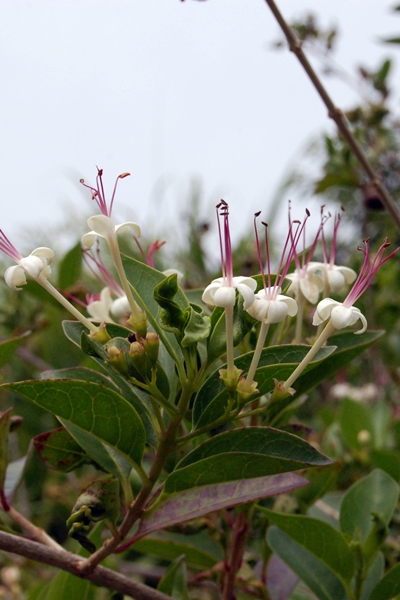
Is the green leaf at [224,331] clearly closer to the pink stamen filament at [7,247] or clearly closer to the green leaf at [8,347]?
the pink stamen filament at [7,247]

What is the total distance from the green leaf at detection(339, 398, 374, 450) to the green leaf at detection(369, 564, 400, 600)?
797mm

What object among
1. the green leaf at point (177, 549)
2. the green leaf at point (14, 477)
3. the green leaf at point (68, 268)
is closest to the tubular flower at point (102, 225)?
the green leaf at point (14, 477)

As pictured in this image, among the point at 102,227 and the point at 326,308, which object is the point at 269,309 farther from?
the point at 102,227

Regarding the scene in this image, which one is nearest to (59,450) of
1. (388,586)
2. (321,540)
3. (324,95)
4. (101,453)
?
(101,453)

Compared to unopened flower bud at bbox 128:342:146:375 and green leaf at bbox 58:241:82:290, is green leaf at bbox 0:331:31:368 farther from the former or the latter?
green leaf at bbox 58:241:82:290

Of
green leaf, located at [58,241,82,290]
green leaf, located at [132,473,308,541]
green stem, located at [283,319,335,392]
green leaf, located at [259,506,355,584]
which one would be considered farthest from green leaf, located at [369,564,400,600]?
green leaf, located at [58,241,82,290]

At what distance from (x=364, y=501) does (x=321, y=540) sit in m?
0.17

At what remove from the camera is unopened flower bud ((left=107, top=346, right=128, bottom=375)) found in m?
0.63

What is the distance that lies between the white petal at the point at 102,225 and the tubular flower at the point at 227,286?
0.14 metres

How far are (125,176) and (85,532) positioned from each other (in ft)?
1.49

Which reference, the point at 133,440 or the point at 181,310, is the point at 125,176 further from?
the point at 133,440

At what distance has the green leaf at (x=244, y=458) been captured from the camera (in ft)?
2.05

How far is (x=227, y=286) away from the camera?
66 cm

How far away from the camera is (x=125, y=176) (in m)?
0.77
